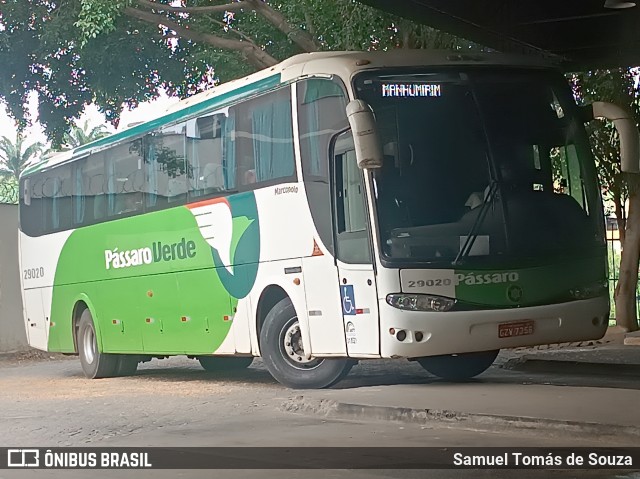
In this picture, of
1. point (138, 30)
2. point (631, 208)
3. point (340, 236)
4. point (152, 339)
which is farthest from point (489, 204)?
point (138, 30)

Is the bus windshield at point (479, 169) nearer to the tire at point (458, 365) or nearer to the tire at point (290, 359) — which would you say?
the tire at point (290, 359)

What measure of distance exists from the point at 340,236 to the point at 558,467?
210 inches

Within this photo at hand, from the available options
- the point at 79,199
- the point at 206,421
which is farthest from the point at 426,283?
the point at 79,199

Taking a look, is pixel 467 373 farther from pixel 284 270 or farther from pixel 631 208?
pixel 631 208

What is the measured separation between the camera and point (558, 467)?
8.43 metres

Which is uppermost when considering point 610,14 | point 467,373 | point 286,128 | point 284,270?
point 610,14

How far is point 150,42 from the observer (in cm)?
2408

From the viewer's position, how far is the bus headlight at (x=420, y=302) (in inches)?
497

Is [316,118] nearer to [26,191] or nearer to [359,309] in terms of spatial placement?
[359,309]

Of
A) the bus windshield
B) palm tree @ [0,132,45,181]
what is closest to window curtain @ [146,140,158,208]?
the bus windshield

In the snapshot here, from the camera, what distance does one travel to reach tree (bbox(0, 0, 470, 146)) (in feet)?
65.2

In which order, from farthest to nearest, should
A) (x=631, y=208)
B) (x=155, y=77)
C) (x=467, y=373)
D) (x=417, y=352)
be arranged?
(x=155, y=77), (x=631, y=208), (x=467, y=373), (x=417, y=352)

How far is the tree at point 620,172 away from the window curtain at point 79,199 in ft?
29.6

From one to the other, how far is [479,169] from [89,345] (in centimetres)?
889
